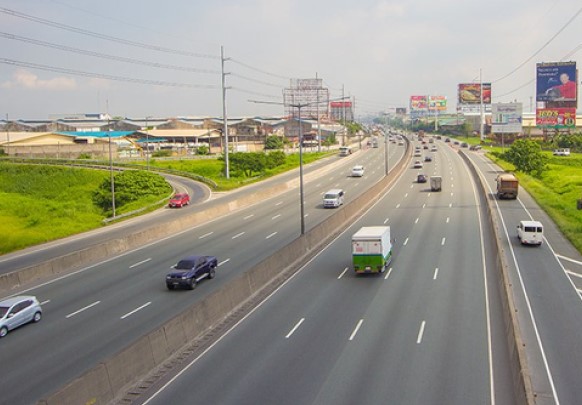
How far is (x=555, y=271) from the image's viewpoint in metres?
35.1

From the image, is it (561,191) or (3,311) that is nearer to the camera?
(3,311)

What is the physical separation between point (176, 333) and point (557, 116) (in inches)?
4825

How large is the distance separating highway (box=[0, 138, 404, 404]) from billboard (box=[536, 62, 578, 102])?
7975 centimetres

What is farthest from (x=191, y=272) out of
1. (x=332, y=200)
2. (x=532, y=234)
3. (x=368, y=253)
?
(x=332, y=200)

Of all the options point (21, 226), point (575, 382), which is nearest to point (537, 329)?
point (575, 382)

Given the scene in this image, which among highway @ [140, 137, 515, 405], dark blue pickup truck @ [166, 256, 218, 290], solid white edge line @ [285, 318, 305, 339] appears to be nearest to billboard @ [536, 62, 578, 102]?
highway @ [140, 137, 515, 405]

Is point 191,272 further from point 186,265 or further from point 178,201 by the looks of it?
point 178,201

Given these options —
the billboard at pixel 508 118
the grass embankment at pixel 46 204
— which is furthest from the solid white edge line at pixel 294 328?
the billboard at pixel 508 118

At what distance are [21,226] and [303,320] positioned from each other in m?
46.2

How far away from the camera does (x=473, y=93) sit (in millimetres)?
186625

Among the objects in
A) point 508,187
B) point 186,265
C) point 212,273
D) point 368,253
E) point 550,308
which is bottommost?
point 550,308

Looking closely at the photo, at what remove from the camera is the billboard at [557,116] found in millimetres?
125750

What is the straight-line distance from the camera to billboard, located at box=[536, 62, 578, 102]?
118812mm

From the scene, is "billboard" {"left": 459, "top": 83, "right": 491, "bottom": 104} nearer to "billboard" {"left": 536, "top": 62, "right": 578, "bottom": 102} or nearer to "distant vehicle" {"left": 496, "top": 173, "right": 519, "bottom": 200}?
"billboard" {"left": 536, "top": 62, "right": 578, "bottom": 102}
